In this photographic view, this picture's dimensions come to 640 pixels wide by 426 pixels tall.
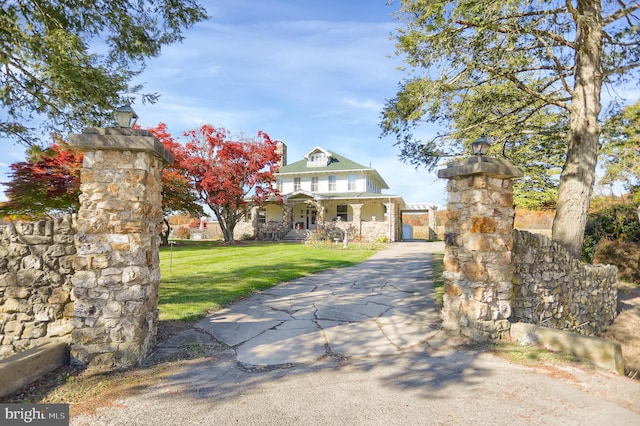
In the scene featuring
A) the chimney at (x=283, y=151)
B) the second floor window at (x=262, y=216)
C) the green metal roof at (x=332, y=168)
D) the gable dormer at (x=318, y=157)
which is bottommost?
the second floor window at (x=262, y=216)

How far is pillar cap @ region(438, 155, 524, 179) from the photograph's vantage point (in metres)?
4.49

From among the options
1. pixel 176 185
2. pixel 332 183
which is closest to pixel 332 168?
pixel 332 183

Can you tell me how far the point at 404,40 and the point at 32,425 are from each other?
7474mm

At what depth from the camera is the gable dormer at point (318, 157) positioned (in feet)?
92.2

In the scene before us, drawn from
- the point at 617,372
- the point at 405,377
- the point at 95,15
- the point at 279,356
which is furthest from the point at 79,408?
the point at 95,15

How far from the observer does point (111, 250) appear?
12.0ft

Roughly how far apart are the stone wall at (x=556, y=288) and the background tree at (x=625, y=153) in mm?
5805

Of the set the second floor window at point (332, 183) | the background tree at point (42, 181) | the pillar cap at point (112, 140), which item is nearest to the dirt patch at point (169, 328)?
the pillar cap at point (112, 140)

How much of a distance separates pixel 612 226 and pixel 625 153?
287 cm

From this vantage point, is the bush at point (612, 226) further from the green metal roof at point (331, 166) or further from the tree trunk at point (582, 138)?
the green metal roof at point (331, 166)

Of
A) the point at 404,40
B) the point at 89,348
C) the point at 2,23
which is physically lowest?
the point at 89,348

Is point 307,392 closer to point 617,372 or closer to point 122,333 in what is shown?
point 122,333

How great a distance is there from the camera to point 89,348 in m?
3.61

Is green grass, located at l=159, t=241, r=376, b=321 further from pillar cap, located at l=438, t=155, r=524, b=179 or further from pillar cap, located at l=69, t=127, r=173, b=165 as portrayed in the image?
pillar cap, located at l=438, t=155, r=524, b=179
